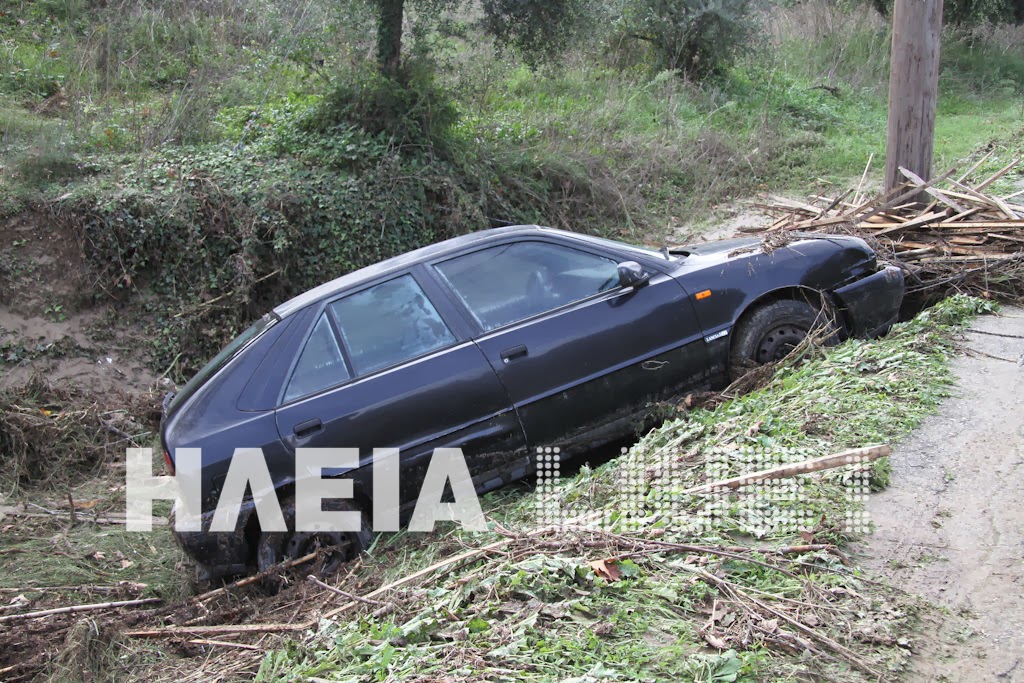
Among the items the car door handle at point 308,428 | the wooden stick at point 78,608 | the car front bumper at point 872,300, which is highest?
the car front bumper at point 872,300

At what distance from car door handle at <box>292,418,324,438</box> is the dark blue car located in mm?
16

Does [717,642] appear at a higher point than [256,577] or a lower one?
higher

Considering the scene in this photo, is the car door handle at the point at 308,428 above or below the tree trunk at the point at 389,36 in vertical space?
below

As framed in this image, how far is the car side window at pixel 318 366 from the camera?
496 cm

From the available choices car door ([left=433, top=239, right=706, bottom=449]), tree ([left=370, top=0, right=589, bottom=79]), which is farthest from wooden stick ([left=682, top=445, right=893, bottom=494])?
tree ([left=370, top=0, right=589, bottom=79])

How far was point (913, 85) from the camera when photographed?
28.2ft

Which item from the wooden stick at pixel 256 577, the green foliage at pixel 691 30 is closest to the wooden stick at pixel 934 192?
the wooden stick at pixel 256 577

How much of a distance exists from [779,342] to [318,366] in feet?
9.69

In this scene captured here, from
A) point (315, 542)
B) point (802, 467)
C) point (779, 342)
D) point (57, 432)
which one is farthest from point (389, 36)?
point (802, 467)

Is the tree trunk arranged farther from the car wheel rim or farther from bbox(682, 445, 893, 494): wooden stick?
bbox(682, 445, 893, 494): wooden stick

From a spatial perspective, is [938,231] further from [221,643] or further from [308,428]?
[221,643]

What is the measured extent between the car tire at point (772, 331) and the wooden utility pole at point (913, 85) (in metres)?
3.50

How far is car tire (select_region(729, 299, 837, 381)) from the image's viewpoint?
5.76 m

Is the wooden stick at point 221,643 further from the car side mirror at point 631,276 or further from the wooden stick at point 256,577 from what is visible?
the car side mirror at point 631,276
